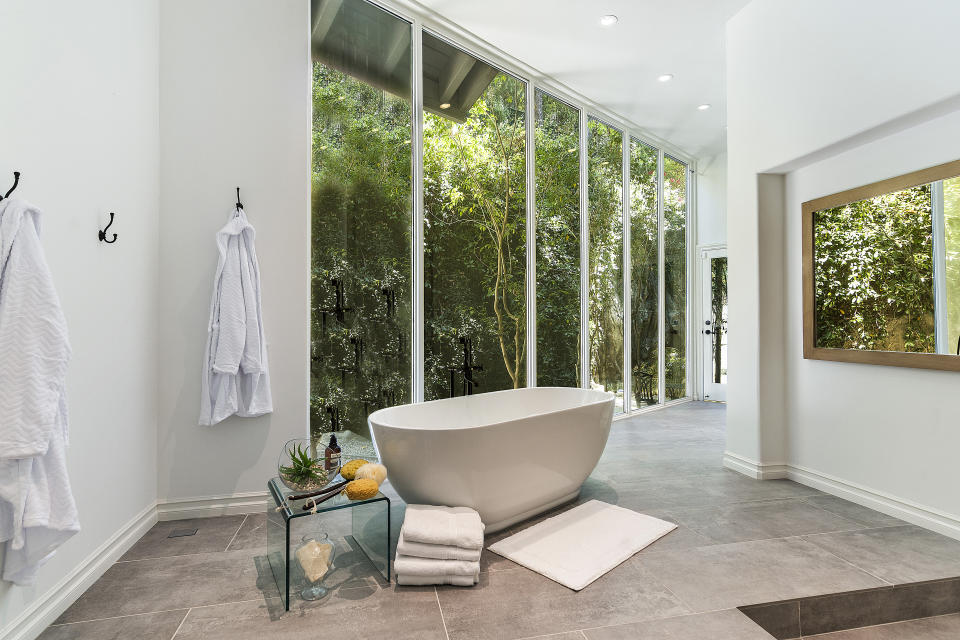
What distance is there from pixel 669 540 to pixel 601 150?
401 cm

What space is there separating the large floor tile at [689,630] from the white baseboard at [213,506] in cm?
182

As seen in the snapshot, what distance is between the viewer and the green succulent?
6.55 ft

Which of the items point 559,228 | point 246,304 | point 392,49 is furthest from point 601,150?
point 246,304

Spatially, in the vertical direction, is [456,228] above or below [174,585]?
above

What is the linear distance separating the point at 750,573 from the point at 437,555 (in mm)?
1307

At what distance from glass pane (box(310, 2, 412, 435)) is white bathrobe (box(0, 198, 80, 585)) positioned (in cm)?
161

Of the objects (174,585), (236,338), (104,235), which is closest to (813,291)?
(236,338)

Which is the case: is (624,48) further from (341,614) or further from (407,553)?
(341,614)

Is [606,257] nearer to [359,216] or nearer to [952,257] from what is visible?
[359,216]

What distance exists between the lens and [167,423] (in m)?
2.65

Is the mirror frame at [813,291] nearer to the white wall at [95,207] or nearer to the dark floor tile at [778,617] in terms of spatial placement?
the dark floor tile at [778,617]

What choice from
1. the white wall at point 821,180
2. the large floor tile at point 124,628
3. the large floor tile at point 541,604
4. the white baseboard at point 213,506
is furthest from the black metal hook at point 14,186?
the white wall at point 821,180

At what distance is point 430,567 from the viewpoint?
196 cm

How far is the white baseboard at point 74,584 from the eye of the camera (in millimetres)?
1609
